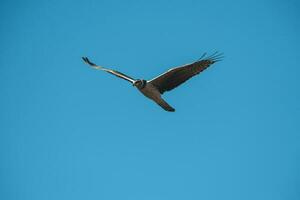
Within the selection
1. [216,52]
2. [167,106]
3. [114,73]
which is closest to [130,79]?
[114,73]

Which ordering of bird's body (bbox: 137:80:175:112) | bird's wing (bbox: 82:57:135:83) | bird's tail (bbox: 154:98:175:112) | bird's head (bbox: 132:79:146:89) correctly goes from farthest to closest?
bird's tail (bbox: 154:98:175:112) < bird's body (bbox: 137:80:175:112) < bird's wing (bbox: 82:57:135:83) < bird's head (bbox: 132:79:146:89)

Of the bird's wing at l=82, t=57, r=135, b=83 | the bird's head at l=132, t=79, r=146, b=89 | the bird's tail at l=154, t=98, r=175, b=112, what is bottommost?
the bird's tail at l=154, t=98, r=175, b=112

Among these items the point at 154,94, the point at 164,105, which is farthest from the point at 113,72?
the point at 164,105

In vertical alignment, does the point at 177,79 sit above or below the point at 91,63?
below

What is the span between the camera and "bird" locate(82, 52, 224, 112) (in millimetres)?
17047

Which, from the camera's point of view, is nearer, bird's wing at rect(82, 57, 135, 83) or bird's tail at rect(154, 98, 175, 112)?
bird's wing at rect(82, 57, 135, 83)

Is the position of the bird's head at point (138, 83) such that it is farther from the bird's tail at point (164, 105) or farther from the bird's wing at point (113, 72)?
the bird's tail at point (164, 105)

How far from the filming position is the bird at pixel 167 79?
17047 mm

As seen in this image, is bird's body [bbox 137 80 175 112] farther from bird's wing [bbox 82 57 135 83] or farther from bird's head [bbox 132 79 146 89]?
bird's wing [bbox 82 57 135 83]

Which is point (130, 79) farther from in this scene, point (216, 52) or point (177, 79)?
point (216, 52)

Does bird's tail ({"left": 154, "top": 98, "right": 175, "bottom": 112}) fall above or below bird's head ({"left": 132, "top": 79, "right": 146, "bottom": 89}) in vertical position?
below

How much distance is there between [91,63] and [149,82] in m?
2.77

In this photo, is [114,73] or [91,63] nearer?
[114,73]

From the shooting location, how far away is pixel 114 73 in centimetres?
1709
